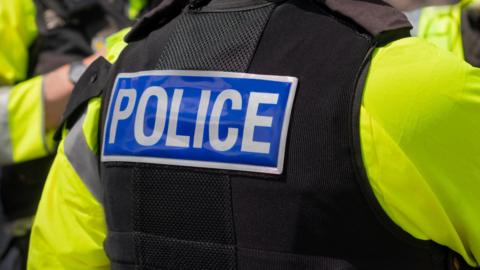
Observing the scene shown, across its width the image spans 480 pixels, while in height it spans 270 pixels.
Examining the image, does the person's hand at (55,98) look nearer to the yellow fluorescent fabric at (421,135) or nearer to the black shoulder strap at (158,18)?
the black shoulder strap at (158,18)

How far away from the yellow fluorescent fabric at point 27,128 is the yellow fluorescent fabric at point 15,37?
0.69ft

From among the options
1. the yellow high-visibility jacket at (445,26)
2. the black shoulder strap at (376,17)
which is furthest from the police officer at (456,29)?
the black shoulder strap at (376,17)

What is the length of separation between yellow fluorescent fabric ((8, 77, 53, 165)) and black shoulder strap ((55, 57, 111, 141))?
55 cm

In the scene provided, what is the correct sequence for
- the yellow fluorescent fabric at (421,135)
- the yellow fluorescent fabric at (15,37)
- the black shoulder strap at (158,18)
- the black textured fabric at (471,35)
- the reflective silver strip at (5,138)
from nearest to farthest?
the yellow fluorescent fabric at (421,135) < the black shoulder strap at (158,18) < the black textured fabric at (471,35) < the reflective silver strip at (5,138) < the yellow fluorescent fabric at (15,37)

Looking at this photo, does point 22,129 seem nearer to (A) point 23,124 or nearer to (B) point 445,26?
(A) point 23,124

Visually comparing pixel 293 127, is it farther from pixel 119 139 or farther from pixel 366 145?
pixel 119 139

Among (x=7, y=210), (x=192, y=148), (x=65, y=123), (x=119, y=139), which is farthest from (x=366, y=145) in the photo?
(x=7, y=210)

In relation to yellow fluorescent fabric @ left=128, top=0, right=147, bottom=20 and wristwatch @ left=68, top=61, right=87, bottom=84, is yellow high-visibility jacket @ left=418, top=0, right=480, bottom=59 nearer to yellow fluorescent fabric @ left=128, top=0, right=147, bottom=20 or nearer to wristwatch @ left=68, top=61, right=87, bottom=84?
wristwatch @ left=68, top=61, right=87, bottom=84

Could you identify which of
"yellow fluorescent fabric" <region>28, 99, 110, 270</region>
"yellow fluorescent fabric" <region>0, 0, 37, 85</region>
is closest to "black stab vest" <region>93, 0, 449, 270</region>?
"yellow fluorescent fabric" <region>28, 99, 110, 270</region>

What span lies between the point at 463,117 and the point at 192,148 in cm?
40

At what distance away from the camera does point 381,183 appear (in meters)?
0.99

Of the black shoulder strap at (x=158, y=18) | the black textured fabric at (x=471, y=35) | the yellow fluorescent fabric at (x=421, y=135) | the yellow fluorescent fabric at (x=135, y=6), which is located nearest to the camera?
the yellow fluorescent fabric at (x=421, y=135)

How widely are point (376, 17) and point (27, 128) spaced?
1163 mm

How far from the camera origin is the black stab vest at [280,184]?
101 centimetres
